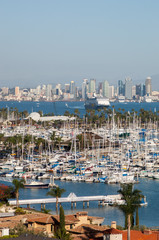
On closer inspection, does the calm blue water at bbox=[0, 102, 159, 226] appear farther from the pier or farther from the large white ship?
the large white ship

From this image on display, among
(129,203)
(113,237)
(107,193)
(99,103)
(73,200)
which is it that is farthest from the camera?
(99,103)

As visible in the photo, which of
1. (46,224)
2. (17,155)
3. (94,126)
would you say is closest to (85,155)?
(17,155)

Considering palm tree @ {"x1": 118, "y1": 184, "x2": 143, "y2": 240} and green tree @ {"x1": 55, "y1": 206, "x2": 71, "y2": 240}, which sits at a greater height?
palm tree @ {"x1": 118, "y1": 184, "x2": 143, "y2": 240}

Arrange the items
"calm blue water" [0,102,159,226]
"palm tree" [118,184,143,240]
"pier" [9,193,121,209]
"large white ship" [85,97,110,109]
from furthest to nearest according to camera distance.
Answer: "large white ship" [85,97,110,109]
"pier" [9,193,121,209]
"calm blue water" [0,102,159,226]
"palm tree" [118,184,143,240]

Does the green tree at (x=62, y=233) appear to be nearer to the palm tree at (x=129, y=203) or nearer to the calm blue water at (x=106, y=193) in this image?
the palm tree at (x=129, y=203)

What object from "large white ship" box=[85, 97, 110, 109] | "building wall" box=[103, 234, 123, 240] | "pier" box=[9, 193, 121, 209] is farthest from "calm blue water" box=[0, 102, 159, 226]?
"large white ship" box=[85, 97, 110, 109]

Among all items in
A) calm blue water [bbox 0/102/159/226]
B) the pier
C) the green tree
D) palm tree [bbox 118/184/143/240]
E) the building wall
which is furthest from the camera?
the pier

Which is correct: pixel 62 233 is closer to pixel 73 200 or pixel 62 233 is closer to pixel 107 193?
pixel 73 200

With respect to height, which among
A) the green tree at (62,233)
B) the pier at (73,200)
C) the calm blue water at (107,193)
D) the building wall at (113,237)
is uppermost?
the building wall at (113,237)

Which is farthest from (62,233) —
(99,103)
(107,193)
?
(99,103)

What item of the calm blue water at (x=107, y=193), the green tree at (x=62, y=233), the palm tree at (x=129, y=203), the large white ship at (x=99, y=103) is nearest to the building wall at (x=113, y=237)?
the green tree at (x=62, y=233)

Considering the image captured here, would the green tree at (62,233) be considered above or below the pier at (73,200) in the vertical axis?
above
